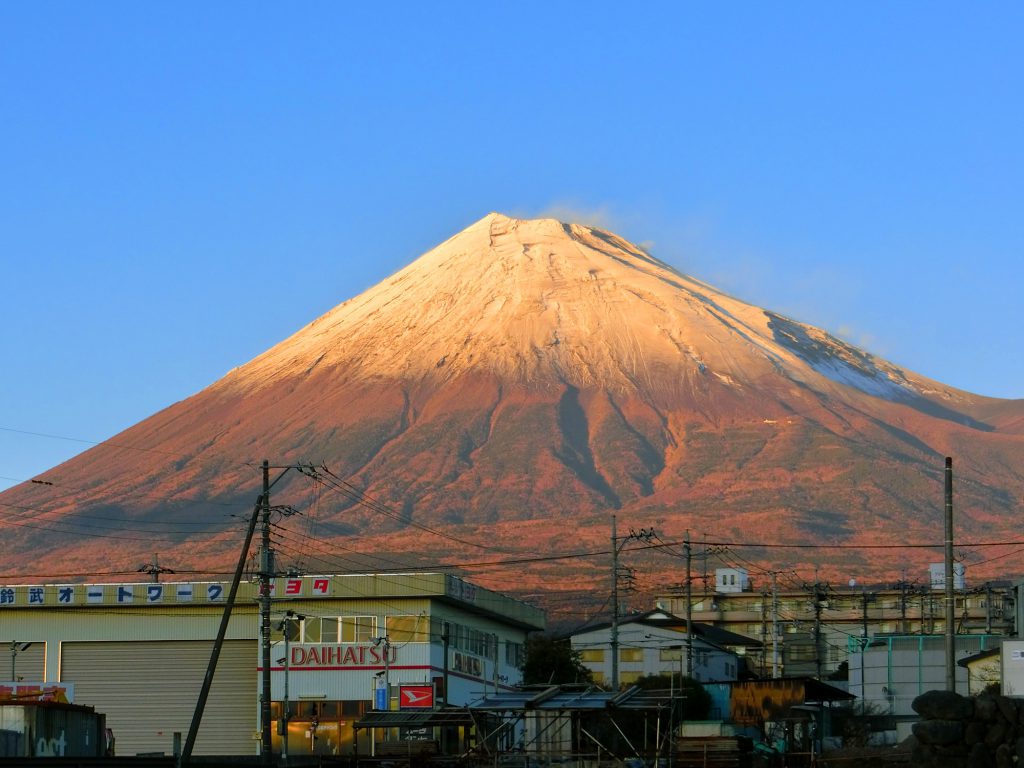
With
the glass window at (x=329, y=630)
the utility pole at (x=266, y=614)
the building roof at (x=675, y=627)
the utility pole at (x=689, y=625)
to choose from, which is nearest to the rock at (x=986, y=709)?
the utility pole at (x=266, y=614)

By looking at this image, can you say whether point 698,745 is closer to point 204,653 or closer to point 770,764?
point 770,764

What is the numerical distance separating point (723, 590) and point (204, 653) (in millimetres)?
82198

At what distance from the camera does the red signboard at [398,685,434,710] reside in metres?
73.7

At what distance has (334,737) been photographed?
74.5 meters

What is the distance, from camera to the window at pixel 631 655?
Answer: 10531 centimetres

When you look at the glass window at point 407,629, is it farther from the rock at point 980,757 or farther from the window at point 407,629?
the rock at point 980,757

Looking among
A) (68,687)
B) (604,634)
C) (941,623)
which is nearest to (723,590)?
(941,623)

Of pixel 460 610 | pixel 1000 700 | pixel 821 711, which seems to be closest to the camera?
pixel 1000 700

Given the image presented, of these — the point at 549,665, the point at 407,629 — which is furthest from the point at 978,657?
the point at 549,665

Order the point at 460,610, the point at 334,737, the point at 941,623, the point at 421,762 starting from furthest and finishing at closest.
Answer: the point at 941,623
the point at 460,610
the point at 334,737
the point at 421,762

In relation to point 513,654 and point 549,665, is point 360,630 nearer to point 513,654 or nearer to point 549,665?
point 513,654

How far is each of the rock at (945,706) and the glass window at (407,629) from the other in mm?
42370

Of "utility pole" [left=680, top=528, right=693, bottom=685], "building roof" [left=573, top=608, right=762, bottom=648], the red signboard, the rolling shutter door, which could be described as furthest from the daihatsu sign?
"building roof" [left=573, top=608, right=762, bottom=648]

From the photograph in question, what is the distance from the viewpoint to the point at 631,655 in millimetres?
105562
